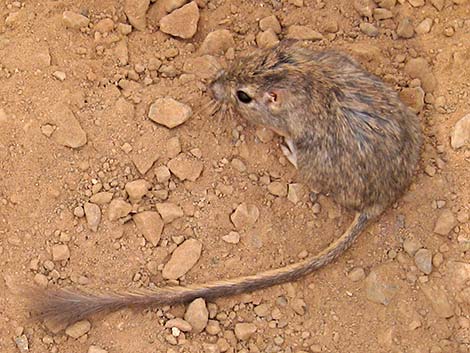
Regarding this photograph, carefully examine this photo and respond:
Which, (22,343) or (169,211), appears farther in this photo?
(169,211)

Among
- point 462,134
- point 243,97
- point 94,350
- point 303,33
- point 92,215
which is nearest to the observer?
point 94,350

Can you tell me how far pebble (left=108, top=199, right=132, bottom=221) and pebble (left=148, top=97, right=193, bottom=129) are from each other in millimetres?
495

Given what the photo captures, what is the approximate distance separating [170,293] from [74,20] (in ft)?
5.32

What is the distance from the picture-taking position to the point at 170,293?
15.1 feet

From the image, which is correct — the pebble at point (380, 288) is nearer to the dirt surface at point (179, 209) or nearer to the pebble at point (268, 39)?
the dirt surface at point (179, 209)

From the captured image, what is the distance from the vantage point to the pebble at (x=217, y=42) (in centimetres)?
502

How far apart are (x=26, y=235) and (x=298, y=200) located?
1497mm

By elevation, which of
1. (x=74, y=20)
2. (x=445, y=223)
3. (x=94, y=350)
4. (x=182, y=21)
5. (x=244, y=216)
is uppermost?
(x=74, y=20)

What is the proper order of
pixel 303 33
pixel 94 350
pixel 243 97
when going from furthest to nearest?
1. pixel 303 33
2. pixel 243 97
3. pixel 94 350

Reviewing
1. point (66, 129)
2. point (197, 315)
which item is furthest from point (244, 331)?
point (66, 129)

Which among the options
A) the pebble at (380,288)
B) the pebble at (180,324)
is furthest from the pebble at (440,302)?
the pebble at (180,324)

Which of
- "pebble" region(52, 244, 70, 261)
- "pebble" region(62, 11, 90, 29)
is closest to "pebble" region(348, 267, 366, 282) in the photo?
"pebble" region(52, 244, 70, 261)

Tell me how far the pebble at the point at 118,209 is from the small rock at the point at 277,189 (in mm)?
788

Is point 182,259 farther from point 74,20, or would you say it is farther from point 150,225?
point 74,20
